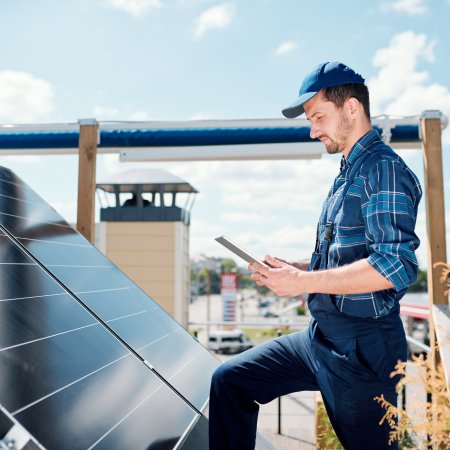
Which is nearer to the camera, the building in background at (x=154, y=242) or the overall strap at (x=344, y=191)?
the overall strap at (x=344, y=191)

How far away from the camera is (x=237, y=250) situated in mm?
2096

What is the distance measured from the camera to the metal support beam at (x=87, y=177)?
405cm

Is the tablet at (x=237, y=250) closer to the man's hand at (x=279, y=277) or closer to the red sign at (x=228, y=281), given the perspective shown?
the man's hand at (x=279, y=277)

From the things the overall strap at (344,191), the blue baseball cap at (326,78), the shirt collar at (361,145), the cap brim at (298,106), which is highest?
the blue baseball cap at (326,78)

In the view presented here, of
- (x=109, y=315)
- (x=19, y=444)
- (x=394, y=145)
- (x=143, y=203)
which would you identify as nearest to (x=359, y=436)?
(x=19, y=444)

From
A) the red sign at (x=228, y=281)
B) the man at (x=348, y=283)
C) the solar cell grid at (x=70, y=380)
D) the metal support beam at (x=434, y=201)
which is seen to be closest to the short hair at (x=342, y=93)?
the man at (x=348, y=283)

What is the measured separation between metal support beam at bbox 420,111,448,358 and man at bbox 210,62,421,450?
1.80 m

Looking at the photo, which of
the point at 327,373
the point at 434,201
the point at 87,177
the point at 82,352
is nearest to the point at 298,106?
the point at 327,373

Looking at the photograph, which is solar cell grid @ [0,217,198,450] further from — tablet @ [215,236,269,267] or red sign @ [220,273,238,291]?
red sign @ [220,273,238,291]

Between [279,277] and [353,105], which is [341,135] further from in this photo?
[279,277]

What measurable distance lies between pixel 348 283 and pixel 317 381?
50cm

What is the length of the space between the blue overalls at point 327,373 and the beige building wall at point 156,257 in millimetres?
6736

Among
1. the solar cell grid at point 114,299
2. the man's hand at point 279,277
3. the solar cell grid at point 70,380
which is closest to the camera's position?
the solar cell grid at point 70,380

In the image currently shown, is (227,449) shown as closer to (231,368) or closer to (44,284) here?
(231,368)
